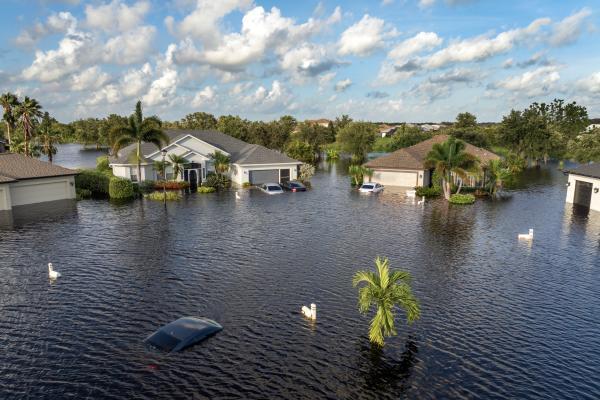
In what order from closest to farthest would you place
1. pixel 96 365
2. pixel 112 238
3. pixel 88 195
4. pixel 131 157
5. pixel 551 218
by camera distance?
1. pixel 96 365
2. pixel 112 238
3. pixel 551 218
4. pixel 88 195
5. pixel 131 157

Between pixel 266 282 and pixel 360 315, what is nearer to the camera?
pixel 360 315

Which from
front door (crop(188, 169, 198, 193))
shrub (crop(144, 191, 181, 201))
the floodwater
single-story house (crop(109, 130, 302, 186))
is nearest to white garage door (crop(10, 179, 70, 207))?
the floodwater

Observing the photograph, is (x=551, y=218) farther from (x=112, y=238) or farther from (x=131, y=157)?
(x=131, y=157)

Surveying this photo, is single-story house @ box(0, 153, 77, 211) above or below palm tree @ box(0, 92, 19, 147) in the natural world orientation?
below

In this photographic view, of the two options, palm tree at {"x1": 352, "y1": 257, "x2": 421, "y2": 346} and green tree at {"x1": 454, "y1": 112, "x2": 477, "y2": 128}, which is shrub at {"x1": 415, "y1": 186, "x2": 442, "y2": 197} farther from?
green tree at {"x1": 454, "y1": 112, "x2": 477, "y2": 128}

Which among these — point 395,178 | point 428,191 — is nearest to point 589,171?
point 428,191

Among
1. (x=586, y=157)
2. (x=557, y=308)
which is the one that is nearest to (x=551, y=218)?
(x=557, y=308)
